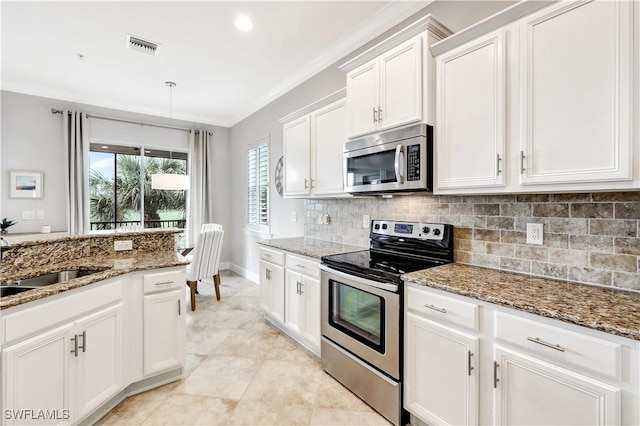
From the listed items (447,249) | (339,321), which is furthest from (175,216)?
(447,249)

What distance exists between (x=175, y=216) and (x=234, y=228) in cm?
109

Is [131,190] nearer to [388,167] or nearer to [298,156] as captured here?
[298,156]

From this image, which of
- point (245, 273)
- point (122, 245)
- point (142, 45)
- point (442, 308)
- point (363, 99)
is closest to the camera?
point (442, 308)

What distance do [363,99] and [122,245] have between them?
2.30 metres

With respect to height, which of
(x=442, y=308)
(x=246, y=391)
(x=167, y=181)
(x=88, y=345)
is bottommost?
(x=246, y=391)

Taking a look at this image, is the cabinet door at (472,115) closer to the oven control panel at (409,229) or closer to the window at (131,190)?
the oven control panel at (409,229)

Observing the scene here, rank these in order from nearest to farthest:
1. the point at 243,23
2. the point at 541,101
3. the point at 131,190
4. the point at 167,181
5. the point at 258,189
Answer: the point at 541,101 → the point at 243,23 → the point at 167,181 → the point at 258,189 → the point at 131,190

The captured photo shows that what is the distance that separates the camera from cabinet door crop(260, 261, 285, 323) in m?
3.00

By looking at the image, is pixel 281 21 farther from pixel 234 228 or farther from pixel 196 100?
pixel 234 228

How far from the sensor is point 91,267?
80.1 inches

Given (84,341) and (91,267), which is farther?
(91,267)

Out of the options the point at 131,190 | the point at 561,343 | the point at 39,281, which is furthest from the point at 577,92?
the point at 131,190

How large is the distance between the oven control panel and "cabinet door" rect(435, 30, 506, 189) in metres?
0.42

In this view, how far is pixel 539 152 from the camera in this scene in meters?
1.47
